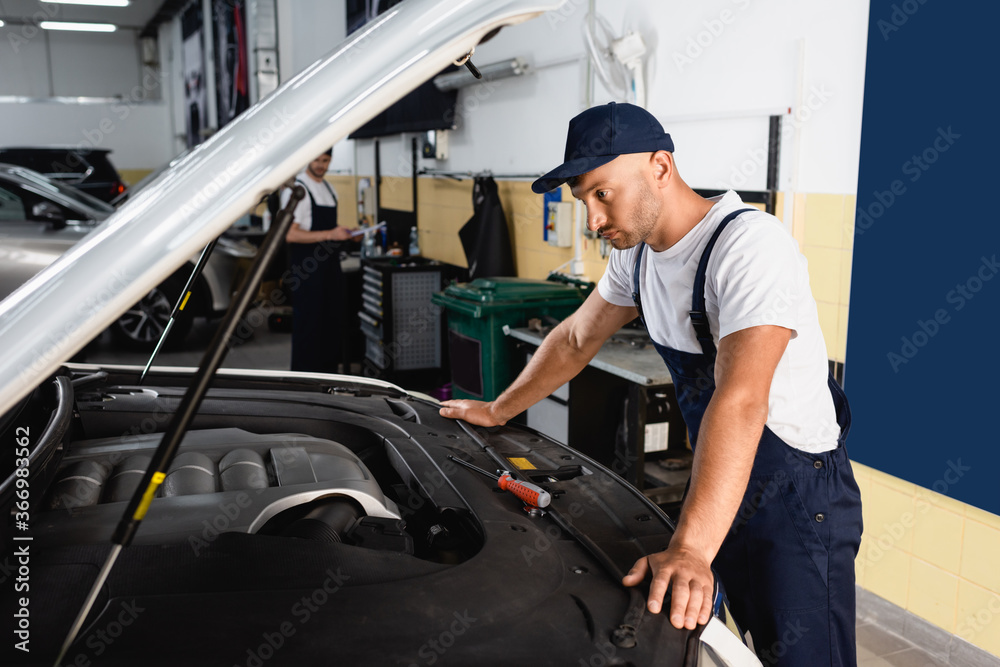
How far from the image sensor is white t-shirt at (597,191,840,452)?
1.45 metres

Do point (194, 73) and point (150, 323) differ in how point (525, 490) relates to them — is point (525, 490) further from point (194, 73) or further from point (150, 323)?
point (194, 73)

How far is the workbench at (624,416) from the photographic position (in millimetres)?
3172

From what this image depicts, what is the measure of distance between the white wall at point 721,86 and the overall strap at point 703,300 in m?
1.47

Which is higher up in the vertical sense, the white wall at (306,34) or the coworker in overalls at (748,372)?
the white wall at (306,34)

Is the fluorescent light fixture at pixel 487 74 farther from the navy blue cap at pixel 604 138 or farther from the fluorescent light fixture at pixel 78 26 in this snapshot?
the fluorescent light fixture at pixel 78 26

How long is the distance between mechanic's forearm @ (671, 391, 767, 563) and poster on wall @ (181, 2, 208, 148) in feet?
39.8

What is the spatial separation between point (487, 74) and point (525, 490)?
4111 millimetres

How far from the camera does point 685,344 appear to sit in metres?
1.71

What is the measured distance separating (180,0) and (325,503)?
540 inches

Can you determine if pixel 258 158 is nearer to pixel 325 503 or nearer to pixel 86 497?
pixel 325 503

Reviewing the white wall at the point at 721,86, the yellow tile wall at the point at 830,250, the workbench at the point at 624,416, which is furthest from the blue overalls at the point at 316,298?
the yellow tile wall at the point at 830,250

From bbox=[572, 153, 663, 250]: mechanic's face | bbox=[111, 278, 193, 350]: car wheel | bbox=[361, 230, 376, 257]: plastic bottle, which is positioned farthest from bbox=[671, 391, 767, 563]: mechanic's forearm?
bbox=[111, 278, 193, 350]: car wheel

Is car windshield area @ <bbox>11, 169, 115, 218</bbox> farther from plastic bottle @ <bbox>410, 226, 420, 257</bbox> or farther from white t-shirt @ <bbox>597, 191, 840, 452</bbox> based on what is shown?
white t-shirt @ <bbox>597, 191, 840, 452</bbox>

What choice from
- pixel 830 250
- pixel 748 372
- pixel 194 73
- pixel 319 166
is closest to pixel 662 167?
pixel 748 372
